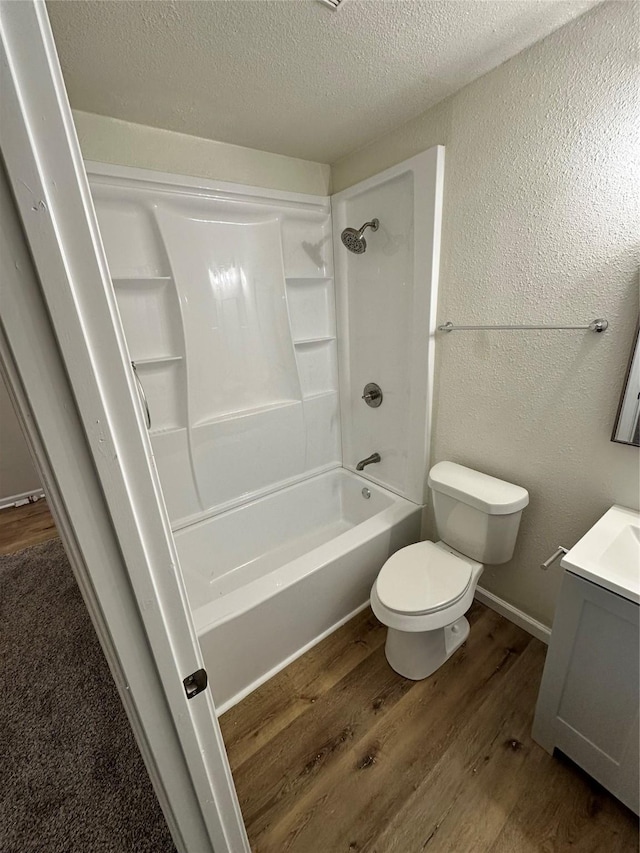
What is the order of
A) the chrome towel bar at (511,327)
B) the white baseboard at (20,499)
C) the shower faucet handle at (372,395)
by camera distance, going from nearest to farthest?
the chrome towel bar at (511,327)
the shower faucet handle at (372,395)
the white baseboard at (20,499)

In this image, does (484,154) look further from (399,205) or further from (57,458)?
(57,458)

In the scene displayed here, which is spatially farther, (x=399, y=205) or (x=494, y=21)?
(x=399, y=205)

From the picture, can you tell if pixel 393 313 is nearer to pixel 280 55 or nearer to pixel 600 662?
pixel 280 55

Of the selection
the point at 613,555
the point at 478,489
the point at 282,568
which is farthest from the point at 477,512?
the point at 282,568

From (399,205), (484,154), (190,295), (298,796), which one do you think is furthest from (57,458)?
(399,205)

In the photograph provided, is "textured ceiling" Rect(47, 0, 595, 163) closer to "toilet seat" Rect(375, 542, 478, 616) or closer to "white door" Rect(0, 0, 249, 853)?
"white door" Rect(0, 0, 249, 853)

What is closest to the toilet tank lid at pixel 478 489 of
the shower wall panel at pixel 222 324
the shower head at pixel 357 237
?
the shower wall panel at pixel 222 324

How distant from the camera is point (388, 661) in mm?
1530

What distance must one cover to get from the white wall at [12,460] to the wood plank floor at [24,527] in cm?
14

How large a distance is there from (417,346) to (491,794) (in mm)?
1665

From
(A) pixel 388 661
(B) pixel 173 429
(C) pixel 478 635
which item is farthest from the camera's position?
(B) pixel 173 429

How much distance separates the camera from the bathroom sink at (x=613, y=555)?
930 mm

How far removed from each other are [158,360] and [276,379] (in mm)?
652

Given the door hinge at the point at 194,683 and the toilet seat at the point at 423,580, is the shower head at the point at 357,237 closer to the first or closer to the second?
the toilet seat at the point at 423,580
